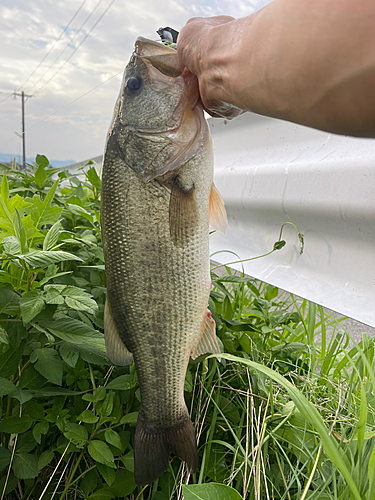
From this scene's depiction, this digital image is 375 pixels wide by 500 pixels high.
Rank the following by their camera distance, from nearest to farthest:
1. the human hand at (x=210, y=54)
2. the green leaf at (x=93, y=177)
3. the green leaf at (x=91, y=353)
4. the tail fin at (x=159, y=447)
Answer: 1. the human hand at (x=210, y=54)
2. the tail fin at (x=159, y=447)
3. the green leaf at (x=91, y=353)
4. the green leaf at (x=93, y=177)

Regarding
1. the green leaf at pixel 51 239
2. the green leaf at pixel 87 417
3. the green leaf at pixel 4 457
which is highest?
the green leaf at pixel 51 239

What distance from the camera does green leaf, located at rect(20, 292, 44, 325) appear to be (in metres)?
1.34

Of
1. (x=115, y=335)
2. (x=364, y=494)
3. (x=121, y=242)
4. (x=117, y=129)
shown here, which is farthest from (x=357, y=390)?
(x=117, y=129)

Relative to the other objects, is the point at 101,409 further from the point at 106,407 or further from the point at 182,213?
the point at 182,213

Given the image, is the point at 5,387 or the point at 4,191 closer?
the point at 5,387

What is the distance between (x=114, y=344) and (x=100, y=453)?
1.48 feet

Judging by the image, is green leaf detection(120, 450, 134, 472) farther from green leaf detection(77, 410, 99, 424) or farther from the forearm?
the forearm

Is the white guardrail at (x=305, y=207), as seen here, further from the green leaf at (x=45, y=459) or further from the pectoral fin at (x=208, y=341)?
the green leaf at (x=45, y=459)

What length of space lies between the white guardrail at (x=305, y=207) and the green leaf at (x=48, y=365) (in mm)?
1004

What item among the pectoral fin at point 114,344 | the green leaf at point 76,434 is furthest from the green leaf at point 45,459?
the pectoral fin at point 114,344

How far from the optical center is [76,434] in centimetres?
159

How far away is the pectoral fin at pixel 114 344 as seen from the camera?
142 centimetres

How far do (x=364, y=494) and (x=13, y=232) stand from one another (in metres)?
1.60

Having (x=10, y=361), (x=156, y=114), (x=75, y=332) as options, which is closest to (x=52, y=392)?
(x=10, y=361)
